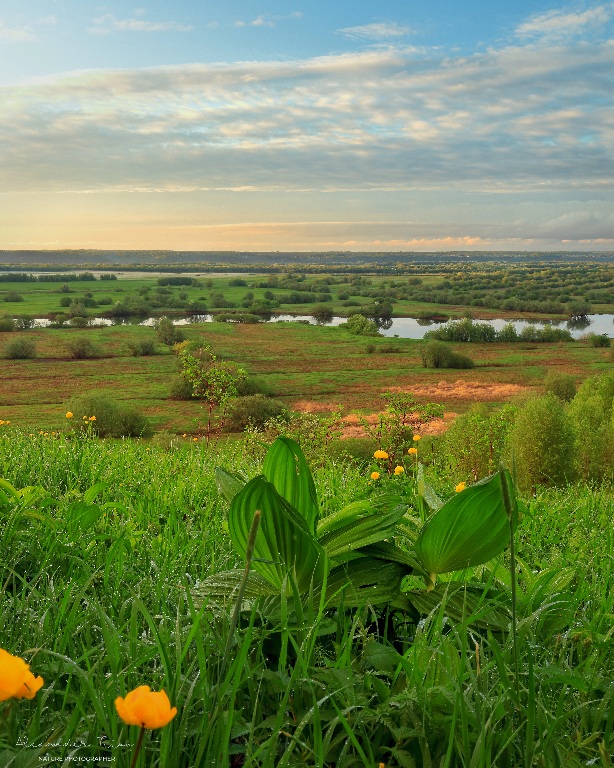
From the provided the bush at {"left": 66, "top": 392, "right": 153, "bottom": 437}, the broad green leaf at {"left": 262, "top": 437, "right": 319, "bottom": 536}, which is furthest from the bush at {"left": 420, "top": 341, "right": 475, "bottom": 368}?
the broad green leaf at {"left": 262, "top": 437, "right": 319, "bottom": 536}

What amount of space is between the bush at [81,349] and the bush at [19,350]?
4716 mm

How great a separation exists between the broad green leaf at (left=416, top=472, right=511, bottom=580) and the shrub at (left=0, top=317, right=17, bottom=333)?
99741 millimetres

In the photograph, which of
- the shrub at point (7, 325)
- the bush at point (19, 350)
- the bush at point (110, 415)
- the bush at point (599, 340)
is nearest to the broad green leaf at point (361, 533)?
the bush at point (110, 415)

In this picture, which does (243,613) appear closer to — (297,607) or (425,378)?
(297,607)

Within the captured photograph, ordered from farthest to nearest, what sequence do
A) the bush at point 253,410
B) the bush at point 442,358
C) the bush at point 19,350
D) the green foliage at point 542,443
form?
the bush at point 19,350, the bush at point 442,358, the bush at point 253,410, the green foliage at point 542,443

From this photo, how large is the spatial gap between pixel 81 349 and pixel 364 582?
288ft

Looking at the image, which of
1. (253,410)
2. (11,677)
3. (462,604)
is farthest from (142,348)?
(11,677)

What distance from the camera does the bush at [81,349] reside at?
83506 mm

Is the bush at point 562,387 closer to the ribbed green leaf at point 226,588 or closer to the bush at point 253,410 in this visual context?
the bush at point 253,410

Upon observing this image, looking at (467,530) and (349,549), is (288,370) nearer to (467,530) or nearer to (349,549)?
(349,549)

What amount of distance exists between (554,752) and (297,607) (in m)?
0.62

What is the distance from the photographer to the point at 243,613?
1729 millimetres

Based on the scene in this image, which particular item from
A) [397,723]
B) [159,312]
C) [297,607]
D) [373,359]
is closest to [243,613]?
[297,607]

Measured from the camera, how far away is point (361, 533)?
5.90 ft
